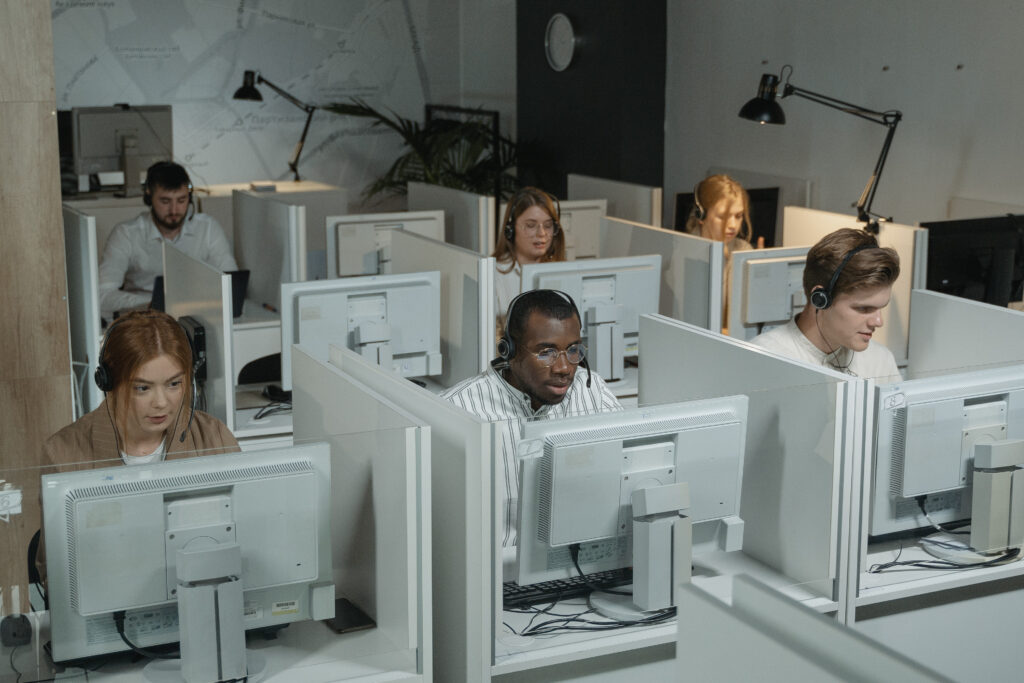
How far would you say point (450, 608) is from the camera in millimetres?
1989

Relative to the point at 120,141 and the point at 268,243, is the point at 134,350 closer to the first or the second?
the point at 268,243

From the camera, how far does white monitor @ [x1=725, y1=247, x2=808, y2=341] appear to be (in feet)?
12.7

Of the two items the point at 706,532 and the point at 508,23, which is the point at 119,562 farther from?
the point at 508,23

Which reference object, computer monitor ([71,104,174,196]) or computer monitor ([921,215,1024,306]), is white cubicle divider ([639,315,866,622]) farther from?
computer monitor ([71,104,174,196])

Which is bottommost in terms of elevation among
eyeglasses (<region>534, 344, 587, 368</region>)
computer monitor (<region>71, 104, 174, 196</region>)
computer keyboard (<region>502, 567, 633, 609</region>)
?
computer keyboard (<region>502, 567, 633, 609</region>)

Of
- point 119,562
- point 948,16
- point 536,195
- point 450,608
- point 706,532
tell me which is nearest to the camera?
point 119,562

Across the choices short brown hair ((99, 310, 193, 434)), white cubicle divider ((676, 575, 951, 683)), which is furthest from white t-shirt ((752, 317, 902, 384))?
white cubicle divider ((676, 575, 951, 683))

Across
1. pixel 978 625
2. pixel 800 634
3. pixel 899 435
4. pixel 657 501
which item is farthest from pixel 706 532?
pixel 800 634

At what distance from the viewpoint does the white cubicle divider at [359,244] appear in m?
4.49

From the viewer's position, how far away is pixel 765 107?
4699mm

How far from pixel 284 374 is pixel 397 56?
4.83 m

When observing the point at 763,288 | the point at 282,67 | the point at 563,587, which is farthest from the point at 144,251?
the point at 282,67

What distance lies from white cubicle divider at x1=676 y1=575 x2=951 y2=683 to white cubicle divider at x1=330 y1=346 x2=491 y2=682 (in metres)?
0.61

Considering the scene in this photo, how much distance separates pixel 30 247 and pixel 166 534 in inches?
58.6
